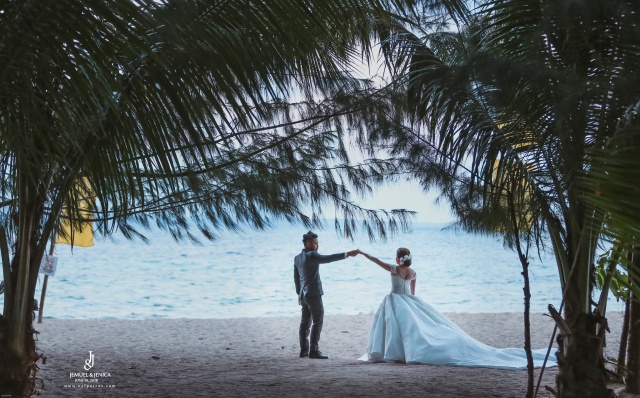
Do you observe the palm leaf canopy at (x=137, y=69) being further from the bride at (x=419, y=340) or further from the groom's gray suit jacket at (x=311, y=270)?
the groom's gray suit jacket at (x=311, y=270)

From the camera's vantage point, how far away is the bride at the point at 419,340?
8258 millimetres

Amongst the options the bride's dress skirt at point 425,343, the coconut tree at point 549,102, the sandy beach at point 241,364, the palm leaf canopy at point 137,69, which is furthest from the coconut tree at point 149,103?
the bride's dress skirt at point 425,343

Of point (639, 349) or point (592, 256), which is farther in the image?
point (639, 349)

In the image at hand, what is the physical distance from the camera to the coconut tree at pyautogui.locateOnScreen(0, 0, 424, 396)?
7.55ft

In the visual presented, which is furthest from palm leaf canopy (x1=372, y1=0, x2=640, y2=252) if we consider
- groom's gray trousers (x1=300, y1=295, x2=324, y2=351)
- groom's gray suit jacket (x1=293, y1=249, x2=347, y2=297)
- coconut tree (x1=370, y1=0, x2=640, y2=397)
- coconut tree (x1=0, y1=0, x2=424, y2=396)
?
groom's gray trousers (x1=300, y1=295, x2=324, y2=351)

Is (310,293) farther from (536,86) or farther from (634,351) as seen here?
(536,86)

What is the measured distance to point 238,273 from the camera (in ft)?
131

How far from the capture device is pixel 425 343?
852cm

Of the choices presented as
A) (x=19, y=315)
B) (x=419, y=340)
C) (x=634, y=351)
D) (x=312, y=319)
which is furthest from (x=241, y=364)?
(x=634, y=351)

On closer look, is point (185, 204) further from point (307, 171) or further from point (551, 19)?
point (551, 19)

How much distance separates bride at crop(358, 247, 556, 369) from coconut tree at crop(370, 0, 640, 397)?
226 cm

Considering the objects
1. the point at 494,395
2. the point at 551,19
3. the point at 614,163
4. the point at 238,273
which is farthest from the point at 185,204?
the point at 238,273

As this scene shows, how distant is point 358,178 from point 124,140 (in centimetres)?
430

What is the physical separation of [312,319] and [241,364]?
1.21m
